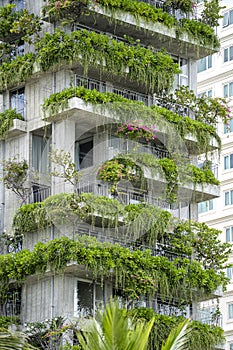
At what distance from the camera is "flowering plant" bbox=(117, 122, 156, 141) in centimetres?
4241

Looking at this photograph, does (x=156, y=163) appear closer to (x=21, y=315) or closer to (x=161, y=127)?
(x=161, y=127)

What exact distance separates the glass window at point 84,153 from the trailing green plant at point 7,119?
7.55 feet

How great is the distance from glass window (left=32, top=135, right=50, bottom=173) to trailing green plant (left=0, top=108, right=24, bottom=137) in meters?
Answer: 0.95

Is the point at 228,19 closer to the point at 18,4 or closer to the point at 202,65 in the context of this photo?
the point at 202,65

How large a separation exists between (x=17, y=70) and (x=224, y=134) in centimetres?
2928

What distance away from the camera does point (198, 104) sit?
4597 centimetres

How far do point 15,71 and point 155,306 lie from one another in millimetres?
9691

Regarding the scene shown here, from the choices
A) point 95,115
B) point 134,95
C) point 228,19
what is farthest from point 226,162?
point 95,115

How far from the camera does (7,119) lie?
43531mm

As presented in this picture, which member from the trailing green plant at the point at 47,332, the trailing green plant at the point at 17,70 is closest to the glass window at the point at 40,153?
the trailing green plant at the point at 17,70

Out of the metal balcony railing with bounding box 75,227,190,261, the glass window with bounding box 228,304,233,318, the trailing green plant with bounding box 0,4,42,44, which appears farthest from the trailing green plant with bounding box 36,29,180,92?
the glass window with bounding box 228,304,233,318

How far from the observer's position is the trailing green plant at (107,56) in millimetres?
42031

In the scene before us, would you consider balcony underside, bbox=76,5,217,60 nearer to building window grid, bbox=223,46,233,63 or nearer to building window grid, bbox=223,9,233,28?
building window grid, bbox=223,46,233,63

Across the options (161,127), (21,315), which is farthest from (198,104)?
(21,315)
